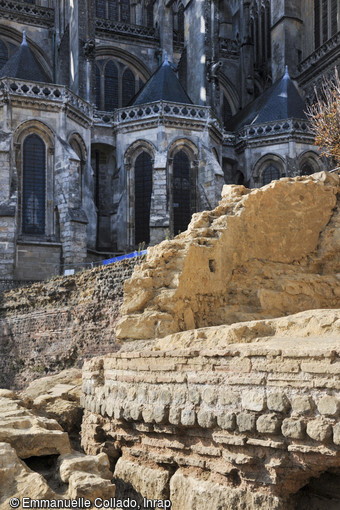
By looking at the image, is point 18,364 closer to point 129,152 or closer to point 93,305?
point 93,305

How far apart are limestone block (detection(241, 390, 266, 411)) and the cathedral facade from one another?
54.5ft

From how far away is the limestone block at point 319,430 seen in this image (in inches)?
181

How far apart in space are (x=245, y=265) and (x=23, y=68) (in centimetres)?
2048

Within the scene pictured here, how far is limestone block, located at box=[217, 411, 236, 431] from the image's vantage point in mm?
5227

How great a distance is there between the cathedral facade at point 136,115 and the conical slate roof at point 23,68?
0.08m

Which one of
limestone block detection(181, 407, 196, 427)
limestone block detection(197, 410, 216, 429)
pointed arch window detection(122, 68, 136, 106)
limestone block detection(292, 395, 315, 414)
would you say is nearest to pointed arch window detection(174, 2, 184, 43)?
pointed arch window detection(122, 68, 136, 106)

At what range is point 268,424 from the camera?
497 centimetres

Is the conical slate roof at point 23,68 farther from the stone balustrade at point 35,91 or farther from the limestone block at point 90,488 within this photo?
the limestone block at point 90,488

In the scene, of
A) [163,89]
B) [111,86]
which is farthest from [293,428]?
[111,86]

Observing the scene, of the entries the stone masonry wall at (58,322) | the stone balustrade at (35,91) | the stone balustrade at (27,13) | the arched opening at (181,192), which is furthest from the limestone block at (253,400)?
the stone balustrade at (27,13)

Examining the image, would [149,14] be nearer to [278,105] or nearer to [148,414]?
[278,105]

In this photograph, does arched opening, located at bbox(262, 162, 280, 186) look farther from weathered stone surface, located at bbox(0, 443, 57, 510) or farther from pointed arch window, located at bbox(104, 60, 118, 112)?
weathered stone surface, located at bbox(0, 443, 57, 510)

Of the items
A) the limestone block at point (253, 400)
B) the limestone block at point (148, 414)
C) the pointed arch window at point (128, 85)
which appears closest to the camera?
the limestone block at point (253, 400)

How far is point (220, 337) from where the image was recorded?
640cm
